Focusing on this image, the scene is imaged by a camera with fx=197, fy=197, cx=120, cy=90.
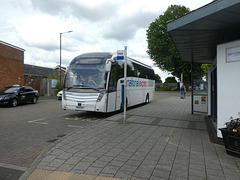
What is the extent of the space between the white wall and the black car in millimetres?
13456

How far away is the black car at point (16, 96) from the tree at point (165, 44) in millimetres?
28177

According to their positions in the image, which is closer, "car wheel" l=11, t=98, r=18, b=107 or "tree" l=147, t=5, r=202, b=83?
"car wheel" l=11, t=98, r=18, b=107

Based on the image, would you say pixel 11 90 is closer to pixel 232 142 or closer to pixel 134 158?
pixel 134 158

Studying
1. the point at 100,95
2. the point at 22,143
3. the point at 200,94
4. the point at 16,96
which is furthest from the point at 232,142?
the point at 16,96

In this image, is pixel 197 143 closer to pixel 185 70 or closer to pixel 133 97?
pixel 133 97

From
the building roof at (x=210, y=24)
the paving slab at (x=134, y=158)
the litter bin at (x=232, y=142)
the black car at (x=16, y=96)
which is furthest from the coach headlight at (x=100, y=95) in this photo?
the black car at (x=16, y=96)

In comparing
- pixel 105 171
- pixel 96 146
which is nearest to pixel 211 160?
pixel 105 171

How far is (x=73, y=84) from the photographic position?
948 cm

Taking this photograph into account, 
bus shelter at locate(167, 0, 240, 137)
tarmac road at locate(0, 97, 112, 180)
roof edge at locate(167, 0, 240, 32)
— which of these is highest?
roof edge at locate(167, 0, 240, 32)

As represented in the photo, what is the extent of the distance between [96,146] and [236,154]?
10.3 feet

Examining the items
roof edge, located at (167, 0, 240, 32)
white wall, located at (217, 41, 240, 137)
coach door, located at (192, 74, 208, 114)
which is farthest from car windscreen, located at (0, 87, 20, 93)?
white wall, located at (217, 41, 240, 137)

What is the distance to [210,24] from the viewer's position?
16.4 feet

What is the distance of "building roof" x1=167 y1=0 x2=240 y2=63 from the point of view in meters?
4.10

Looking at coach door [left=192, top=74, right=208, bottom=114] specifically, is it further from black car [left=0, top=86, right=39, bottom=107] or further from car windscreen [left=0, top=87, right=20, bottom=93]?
car windscreen [left=0, top=87, right=20, bottom=93]
